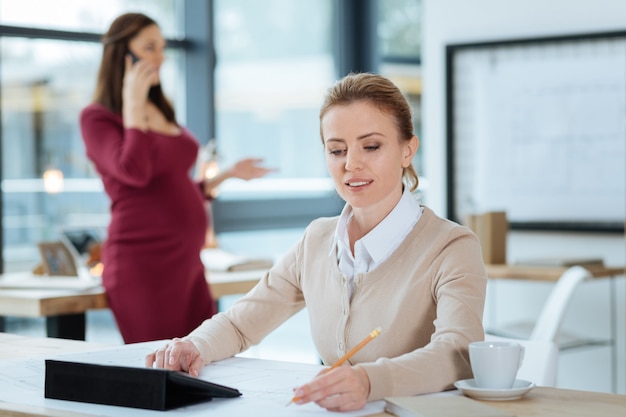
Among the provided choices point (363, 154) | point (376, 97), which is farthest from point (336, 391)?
point (376, 97)

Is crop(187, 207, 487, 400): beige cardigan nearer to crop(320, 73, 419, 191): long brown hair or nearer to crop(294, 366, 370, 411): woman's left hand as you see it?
crop(294, 366, 370, 411): woman's left hand

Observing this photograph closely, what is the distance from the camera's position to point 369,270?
2.11 m

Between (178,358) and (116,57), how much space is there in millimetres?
1734

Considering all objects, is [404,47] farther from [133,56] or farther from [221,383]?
[221,383]

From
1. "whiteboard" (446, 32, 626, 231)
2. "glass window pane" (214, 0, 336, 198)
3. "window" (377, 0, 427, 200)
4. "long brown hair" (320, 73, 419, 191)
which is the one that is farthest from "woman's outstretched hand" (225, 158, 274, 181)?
"window" (377, 0, 427, 200)

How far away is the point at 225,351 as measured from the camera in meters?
2.12

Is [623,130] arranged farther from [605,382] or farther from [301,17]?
[301,17]

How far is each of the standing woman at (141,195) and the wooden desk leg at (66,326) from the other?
0.15 metres

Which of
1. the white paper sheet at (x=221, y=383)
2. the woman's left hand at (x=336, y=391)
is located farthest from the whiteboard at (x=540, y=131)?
the woman's left hand at (x=336, y=391)

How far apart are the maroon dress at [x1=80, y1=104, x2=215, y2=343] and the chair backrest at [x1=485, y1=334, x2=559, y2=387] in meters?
1.35

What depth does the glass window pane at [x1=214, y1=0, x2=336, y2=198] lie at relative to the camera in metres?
5.45

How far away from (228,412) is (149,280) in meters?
1.87

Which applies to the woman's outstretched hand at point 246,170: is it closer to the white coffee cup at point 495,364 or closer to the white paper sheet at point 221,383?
the white paper sheet at point 221,383

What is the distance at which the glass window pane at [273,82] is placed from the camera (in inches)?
215
